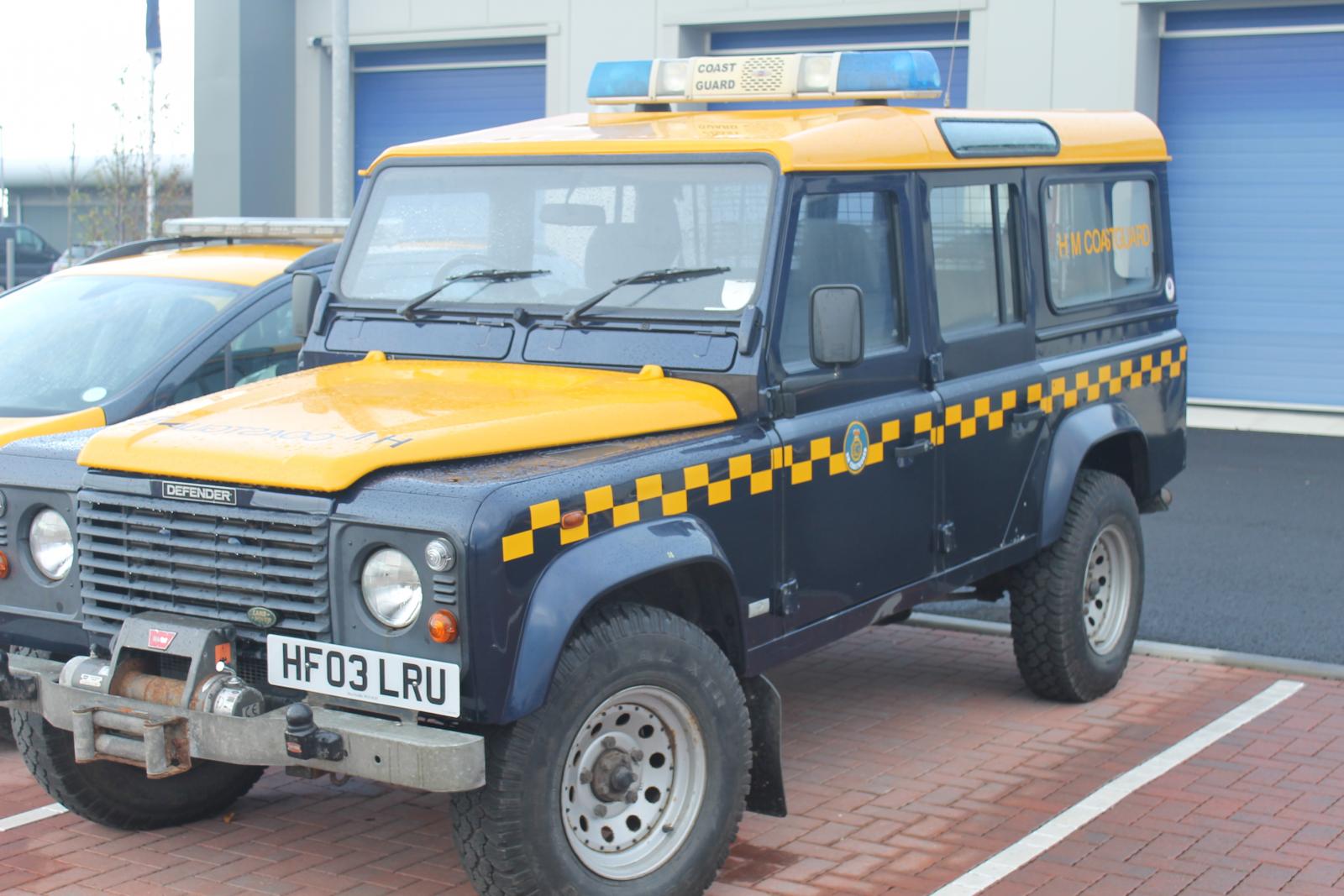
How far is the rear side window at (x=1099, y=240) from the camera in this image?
660cm

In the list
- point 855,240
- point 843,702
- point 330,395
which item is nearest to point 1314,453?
point 843,702

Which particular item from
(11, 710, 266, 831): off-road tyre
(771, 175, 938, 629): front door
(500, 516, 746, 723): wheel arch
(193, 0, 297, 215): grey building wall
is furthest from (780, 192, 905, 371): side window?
(193, 0, 297, 215): grey building wall

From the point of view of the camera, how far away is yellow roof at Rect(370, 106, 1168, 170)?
5.25 meters

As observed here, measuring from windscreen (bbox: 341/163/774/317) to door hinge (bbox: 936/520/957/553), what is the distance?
50.0 inches

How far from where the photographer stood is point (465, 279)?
543 centimetres

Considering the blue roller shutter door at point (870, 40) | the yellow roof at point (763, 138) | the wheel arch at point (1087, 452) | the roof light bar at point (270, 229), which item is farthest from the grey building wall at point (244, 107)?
the wheel arch at point (1087, 452)

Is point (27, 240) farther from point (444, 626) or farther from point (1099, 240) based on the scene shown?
point (444, 626)

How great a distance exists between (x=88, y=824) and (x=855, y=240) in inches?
121

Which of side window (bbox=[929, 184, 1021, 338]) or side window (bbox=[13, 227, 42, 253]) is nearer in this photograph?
side window (bbox=[929, 184, 1021, 338])

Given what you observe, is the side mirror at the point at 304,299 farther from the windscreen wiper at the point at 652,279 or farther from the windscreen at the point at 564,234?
the windscreen wiper at the point at 652,279

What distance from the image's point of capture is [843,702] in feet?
22.3

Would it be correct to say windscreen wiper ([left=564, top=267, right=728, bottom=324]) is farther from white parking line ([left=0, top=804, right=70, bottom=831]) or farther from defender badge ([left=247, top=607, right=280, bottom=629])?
white parking line ([left=0, top=804, right=70, bottom=831])

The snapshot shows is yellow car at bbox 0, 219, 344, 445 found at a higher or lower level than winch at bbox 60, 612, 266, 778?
higher

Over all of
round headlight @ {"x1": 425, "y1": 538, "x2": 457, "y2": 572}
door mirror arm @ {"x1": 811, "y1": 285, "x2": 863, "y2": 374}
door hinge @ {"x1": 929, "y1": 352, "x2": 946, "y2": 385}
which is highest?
door mirror arm @ {"x1": 811, "y1": 285, "x2": 863, "y2": 374}
